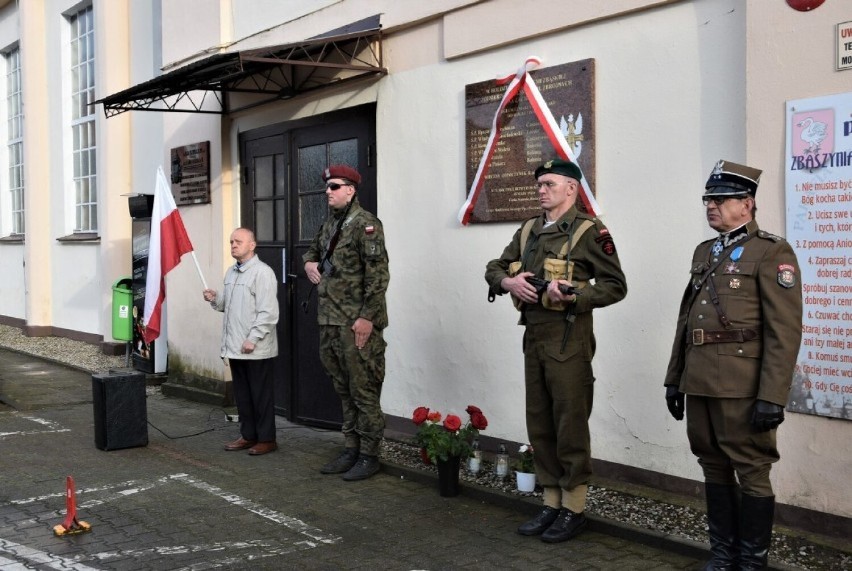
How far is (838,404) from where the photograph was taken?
14.9ft

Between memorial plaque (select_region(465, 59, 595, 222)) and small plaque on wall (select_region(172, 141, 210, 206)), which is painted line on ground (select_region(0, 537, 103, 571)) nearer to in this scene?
memorial plaque (select_region(465, 59, 595, 222))

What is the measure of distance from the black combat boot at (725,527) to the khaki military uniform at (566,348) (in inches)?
34.4

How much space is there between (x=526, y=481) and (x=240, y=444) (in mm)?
2705

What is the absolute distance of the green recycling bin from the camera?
37.5ft

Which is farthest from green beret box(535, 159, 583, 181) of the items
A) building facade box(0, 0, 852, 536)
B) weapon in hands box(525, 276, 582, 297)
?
building facade box(0, 0, 852, 536)

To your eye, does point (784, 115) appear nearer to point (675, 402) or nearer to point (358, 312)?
point (675, 402)

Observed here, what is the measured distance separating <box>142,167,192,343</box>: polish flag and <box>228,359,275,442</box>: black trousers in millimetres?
782

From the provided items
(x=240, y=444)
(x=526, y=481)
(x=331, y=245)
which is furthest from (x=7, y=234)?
(x=526, y=481)

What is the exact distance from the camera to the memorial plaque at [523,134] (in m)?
5.88

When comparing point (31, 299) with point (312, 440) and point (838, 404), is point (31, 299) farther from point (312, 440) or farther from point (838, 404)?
point (838, 404)

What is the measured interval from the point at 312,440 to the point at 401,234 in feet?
6.28

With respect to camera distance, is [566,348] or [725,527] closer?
[725,527]

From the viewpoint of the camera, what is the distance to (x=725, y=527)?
4188 millimetres

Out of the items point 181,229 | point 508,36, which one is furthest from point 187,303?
point 508,36
